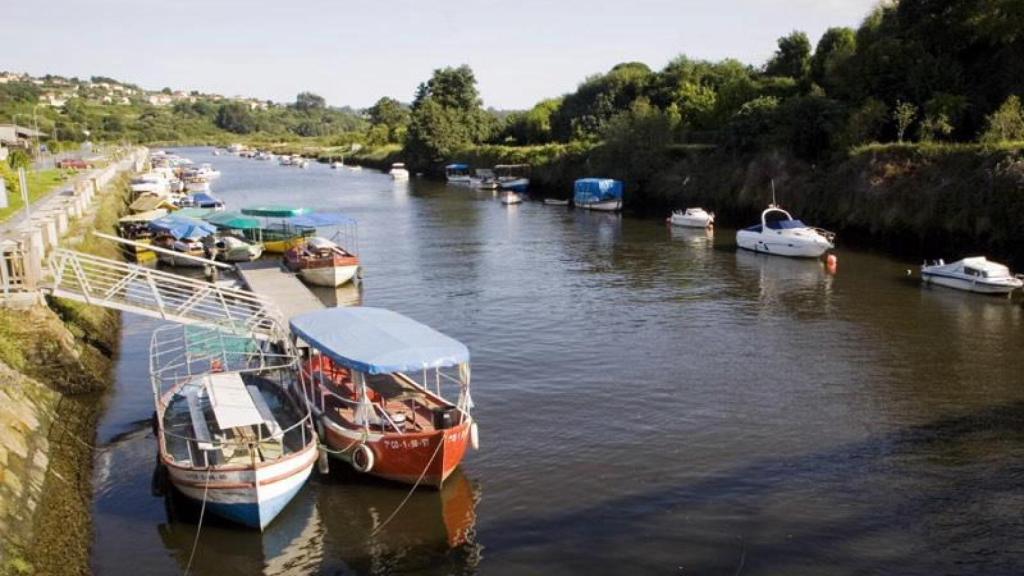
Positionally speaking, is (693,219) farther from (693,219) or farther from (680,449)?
(680,449)

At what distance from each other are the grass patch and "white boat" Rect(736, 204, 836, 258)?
4865 centimetres

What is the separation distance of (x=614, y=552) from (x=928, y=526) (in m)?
7.92

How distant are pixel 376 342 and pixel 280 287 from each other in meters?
22.6

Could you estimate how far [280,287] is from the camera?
1705 inches

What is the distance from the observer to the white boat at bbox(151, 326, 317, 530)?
19266 millimetres

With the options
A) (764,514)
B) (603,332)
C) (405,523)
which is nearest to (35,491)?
(405,523)

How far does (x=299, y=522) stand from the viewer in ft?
66.2

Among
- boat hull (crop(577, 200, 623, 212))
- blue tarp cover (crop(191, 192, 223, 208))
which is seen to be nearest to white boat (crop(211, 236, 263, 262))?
blue tarp cover (crop(191, 192, 223, 208))

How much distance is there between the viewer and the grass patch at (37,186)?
51.6 m

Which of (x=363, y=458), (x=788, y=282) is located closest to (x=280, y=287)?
(x=363, y=458)

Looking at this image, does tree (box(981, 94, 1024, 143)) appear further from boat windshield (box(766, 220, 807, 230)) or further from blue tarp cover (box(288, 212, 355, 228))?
blue tarp cover (box(288, 212, 355, 228))

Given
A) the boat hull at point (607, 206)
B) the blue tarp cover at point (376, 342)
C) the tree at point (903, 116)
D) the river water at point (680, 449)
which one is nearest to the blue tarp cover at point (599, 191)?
the boat hull at point (607, 206)

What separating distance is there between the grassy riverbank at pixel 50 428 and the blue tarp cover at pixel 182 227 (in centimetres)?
2065

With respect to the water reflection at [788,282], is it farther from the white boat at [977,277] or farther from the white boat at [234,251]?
the white boat at [234,251]
